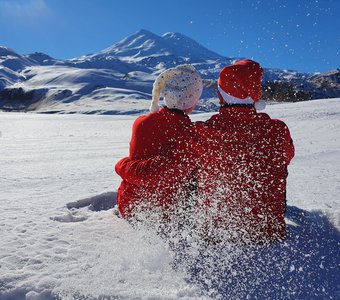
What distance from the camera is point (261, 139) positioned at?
2.18 metres

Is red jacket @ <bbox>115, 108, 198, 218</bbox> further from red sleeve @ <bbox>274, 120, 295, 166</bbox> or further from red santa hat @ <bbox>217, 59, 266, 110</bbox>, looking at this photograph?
red sleeve @ <bbox>274, 120, 295, 166</bbox>

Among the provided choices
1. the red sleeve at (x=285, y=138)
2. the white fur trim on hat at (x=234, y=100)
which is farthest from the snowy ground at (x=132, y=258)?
the white fur trim on hat at (x=234, y=100)

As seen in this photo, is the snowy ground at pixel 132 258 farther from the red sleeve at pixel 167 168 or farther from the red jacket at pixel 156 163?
the red sleeve at pixel 167 168

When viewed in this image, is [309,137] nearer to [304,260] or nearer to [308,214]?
[308,214]

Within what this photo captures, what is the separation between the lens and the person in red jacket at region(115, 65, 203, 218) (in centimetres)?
233

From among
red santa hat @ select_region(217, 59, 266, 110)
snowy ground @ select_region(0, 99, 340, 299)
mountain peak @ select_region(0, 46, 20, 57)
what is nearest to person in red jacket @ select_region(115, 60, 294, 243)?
red santa hat @ select_region(217, 59, 266, 110)

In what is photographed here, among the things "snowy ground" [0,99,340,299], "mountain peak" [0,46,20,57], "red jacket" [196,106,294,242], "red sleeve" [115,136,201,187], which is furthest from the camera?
"mountain peak" [0,46,20,57]

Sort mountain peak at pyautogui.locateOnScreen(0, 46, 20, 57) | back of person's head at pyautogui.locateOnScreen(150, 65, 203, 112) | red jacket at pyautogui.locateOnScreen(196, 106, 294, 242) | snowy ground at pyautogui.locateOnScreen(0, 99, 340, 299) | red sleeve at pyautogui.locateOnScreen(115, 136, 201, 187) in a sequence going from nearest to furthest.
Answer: snowy ground at pyautogui.locateOnScreen(0, 99, 340, 299)
red jacket at pyautogui.locateOnScreen(196, 106, 294, 242)
red sleeve at pyautogui.locateOnScreen(115, 136, 201, 187)
back of person's head at pyautogui.locateOnScreen(150, 65, 203, 112)
mountain peak at pyautogui.locateOnScreen(0, 46, 20, 57)

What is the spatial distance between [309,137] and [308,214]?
517 centimetres

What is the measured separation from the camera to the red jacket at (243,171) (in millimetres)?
2172

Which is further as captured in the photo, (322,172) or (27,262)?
(322,172)

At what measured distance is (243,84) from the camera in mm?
2242

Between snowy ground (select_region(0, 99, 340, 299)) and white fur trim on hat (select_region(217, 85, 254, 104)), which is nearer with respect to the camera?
snowy ground (select_region(0, 99, 340, 299))

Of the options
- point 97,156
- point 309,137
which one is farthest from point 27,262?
point 309,137
